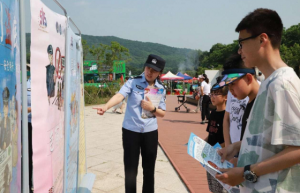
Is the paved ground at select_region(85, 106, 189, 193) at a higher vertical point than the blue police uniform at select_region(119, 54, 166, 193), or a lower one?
lower

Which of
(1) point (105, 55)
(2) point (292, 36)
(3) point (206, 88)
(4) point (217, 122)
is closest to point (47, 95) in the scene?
(4) point (217, 122)

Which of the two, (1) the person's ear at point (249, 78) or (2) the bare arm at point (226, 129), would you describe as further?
(2) the bare arm at point (226, 129)

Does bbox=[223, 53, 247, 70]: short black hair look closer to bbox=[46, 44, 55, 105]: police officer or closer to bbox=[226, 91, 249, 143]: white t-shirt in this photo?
bbox=[226, 91, 249, 143]: white t-shirt

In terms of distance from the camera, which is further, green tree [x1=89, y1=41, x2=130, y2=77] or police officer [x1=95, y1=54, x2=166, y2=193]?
green tree [x1=89, y1=41, x2=130, y2=77]

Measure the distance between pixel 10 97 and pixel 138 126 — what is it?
2.04 metres

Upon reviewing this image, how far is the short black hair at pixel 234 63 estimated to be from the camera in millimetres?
2248

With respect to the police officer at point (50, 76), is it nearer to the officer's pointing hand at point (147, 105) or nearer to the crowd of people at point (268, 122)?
the crowd of people at point (268, 122)

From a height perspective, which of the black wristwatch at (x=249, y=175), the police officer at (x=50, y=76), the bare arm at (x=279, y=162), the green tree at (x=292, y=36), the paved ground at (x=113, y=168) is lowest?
the paved ground at (x=113, y=168)

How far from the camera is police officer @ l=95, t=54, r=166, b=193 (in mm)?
3258

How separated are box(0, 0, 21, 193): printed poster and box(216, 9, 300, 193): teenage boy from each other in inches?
42.2

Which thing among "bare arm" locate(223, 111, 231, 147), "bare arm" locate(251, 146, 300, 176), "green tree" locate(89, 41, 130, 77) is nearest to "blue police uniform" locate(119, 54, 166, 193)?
"bare arm" locate(223, 111, 231, 147)

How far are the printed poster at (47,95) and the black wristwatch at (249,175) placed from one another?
47.0 inches

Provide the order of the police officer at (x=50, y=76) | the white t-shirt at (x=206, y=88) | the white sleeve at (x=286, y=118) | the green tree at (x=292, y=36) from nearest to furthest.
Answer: the white sleeve at (x=286, y=118)
the police officer at (x=50, y=76)
the white t-shirt at (x=206, y=88)
the green tree at (x=292, y=36)

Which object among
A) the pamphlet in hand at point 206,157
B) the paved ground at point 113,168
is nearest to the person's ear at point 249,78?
the pamphlet in hand at point 206,157
